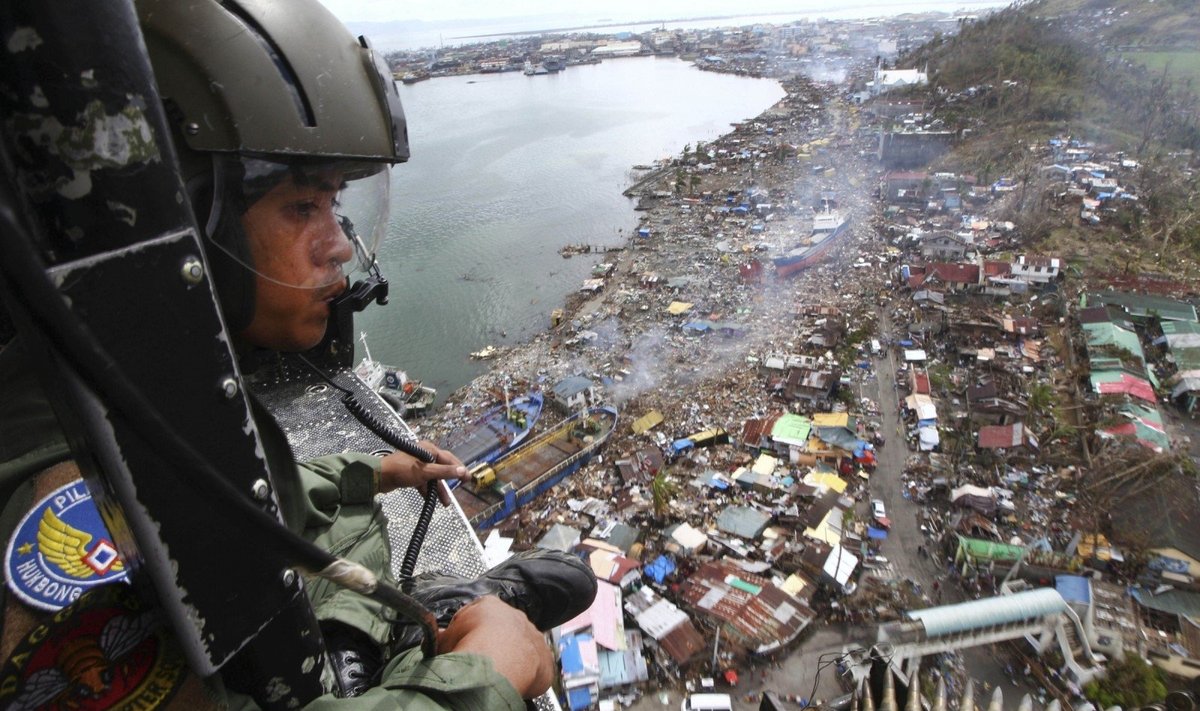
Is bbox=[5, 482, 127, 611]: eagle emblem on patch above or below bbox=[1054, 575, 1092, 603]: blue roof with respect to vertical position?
above

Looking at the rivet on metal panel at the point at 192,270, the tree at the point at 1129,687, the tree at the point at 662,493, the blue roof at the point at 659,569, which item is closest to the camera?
the rivet on metal panel at the point at 192,270

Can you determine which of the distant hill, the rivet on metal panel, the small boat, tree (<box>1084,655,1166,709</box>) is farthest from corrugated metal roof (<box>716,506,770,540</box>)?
the distant hill

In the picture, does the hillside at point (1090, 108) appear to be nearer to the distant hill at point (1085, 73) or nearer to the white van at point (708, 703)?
the distant hill at point (1085, 73)

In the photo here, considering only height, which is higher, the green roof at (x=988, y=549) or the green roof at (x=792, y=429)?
the green roof at (x=792, y=429)

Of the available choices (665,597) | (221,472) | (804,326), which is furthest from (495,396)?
(221,472)

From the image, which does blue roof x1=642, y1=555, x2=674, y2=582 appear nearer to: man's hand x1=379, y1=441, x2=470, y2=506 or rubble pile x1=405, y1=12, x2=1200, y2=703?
rubble pile x1=405, y1=12, x2=1200, y2=703

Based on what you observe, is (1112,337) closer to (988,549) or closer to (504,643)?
(988,549)

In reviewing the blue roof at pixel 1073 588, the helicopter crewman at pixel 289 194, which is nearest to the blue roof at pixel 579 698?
the blue roof at pixel 1073 588
